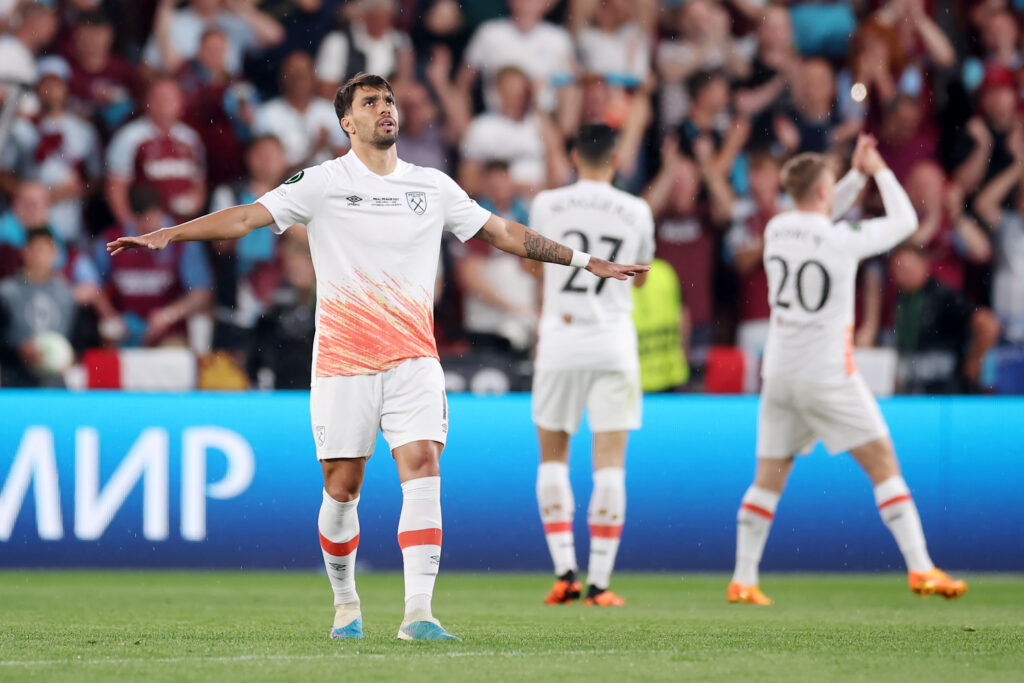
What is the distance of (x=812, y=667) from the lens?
5.71 m

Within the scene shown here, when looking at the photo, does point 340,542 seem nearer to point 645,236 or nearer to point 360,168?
point 360,168

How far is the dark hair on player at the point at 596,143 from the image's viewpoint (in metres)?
9.02

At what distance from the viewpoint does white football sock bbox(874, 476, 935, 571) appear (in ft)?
29.3

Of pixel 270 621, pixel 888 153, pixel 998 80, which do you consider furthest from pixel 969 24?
pixel 270 621

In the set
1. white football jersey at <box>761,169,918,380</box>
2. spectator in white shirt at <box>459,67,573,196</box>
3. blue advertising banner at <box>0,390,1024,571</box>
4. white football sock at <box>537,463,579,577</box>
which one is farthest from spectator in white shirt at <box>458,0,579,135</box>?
white football sock at <box>537,463,579,577</box>

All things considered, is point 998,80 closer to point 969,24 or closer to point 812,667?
point 969,24

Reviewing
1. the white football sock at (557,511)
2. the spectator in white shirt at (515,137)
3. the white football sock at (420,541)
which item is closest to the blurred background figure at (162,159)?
the spectator in white shirt at (515,137)

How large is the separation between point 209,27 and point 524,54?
9.25 ft

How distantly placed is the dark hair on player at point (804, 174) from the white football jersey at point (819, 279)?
13 cm

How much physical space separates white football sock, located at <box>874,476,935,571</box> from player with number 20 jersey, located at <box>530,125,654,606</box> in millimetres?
1441

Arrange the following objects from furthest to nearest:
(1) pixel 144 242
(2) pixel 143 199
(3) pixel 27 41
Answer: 1. (3) pixel 27 41
2. (2) pixel 143 199
3. (1) pixel 144 242

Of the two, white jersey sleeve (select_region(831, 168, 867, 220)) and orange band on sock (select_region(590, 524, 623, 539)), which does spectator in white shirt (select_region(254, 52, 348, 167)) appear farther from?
orange band on sock (select_region(590, 524, 623, 539))

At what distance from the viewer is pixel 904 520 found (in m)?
8.98

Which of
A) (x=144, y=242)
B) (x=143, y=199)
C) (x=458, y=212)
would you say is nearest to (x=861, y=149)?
(x=458, y=212)
